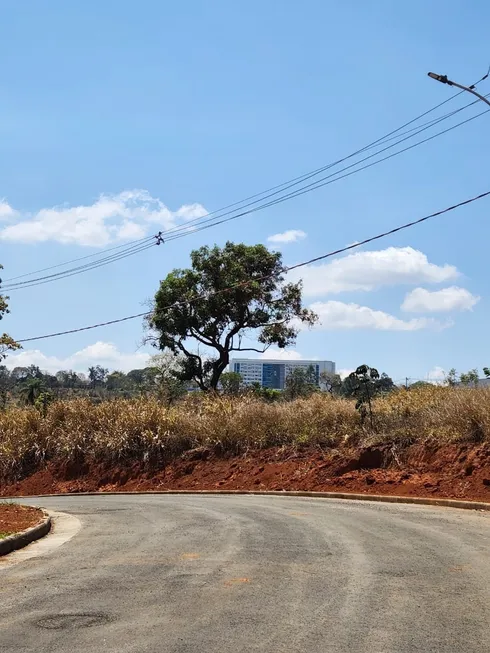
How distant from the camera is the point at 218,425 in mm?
26312

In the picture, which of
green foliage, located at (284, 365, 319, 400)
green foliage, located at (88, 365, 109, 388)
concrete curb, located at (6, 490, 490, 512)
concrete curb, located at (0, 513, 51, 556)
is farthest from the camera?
green foliage, located at (88, 365, 109, 388)

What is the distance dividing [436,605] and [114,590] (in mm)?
3220

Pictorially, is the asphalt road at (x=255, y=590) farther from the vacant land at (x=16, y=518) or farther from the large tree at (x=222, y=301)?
the large tree at (x=222, y=301)

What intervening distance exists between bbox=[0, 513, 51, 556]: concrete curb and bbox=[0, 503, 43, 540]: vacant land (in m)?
0.16

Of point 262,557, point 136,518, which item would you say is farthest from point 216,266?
point 262,557

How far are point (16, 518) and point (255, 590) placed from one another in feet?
24.5

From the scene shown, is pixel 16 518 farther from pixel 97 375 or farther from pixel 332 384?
pixel 97 375

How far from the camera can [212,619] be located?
5691 mm

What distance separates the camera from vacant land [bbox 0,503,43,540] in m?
10.9

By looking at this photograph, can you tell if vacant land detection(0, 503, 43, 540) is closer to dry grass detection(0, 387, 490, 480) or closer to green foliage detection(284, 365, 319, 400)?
dry grass detection(0, 387, 490, 480)

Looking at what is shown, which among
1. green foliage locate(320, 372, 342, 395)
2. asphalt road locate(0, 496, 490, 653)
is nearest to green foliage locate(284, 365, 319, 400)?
green foliage locate(320, 372, 342, 395)

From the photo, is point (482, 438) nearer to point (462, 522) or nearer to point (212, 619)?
point (462, 522)

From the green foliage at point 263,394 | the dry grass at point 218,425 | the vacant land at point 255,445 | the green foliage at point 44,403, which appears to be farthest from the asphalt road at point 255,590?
the green foliage at point 44,403

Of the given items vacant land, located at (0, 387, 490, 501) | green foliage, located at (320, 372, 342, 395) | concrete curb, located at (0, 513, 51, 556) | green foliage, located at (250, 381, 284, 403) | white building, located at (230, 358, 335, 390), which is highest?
white building, located at (230, 358, 335, 390)
